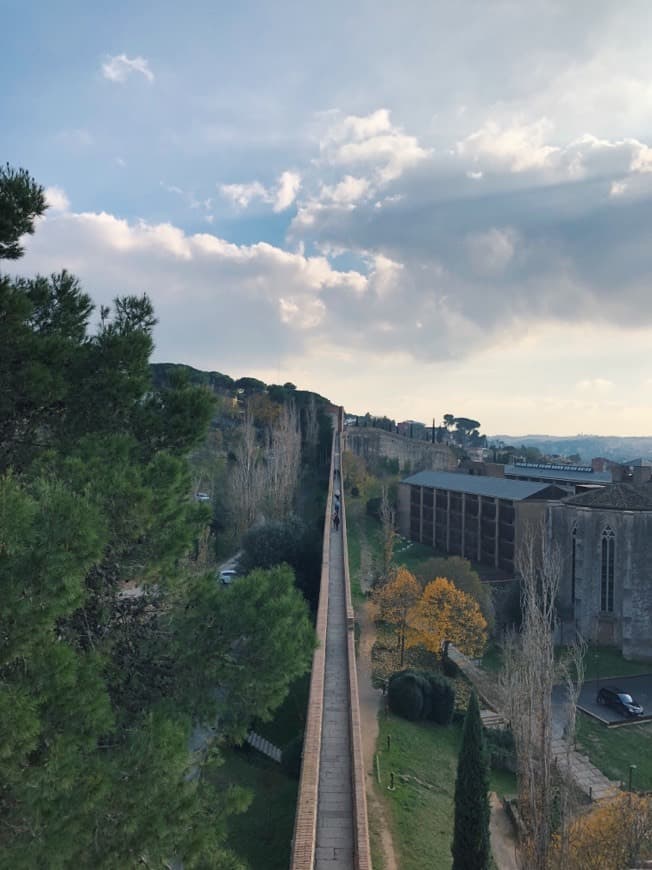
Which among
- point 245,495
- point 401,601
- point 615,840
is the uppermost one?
point 245,495

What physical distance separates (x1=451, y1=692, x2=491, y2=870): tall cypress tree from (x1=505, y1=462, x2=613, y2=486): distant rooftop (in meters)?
46.4

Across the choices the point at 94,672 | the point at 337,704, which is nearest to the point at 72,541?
the point at 94,672

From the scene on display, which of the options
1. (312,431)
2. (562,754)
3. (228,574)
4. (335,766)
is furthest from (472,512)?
(335,766)

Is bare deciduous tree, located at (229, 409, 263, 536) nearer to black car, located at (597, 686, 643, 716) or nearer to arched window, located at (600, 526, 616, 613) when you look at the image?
arched window, located at (600, 526, 616, 613)

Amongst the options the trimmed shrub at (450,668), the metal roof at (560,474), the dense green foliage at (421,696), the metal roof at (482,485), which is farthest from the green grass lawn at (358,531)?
the dense green foliage at (421,696)

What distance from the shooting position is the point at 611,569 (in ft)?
118

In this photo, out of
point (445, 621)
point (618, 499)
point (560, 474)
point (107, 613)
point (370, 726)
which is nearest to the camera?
point (107, 613)

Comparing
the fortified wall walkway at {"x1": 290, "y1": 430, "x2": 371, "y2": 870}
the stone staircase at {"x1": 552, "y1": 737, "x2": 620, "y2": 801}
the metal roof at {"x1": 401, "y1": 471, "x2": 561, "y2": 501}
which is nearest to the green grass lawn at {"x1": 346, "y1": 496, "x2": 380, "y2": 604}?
the metal roof at {"x1": 401, "y1": 471, "x2": 561, "y2": 501}

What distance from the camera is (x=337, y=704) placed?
56.0ft

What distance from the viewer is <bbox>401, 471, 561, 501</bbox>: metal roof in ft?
147

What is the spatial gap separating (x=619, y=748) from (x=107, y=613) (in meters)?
22.9

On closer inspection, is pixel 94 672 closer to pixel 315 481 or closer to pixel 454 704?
pixel 454 704

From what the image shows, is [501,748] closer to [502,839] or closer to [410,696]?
[410,696]

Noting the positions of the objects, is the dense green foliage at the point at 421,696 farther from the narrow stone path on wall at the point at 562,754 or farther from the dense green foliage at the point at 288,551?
the dense green foliage at the point at 288,551
